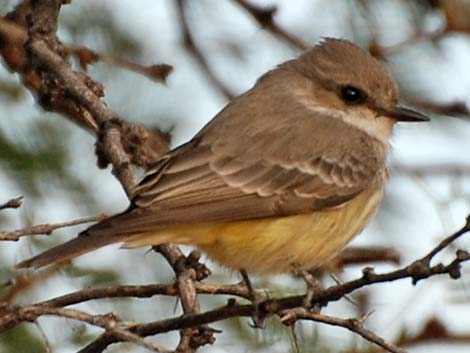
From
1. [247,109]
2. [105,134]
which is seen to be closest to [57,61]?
[105,134]

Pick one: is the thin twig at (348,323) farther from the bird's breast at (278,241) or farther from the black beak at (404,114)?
the black beak at (404,114)

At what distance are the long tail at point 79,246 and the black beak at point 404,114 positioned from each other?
1.76m

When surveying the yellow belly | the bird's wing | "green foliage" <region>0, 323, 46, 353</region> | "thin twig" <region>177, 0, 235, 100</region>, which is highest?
"thin twig" <region>177, 0, 235, 100</region>

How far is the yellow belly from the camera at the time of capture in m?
4.50

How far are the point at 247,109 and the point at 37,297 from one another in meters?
1.30

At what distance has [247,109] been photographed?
541 cm

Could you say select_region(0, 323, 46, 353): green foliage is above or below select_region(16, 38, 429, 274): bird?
below

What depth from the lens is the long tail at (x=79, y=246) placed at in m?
4.07

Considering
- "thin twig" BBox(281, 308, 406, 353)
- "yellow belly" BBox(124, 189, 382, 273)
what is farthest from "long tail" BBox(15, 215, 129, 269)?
"thin twig" BBox(281, 308, 406, 353)

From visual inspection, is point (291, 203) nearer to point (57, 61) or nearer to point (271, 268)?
point (271, 268)

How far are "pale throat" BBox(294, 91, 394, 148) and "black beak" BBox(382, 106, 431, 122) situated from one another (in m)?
0.05

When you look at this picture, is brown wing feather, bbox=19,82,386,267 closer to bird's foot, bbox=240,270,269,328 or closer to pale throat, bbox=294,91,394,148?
pale throat, bbox=294,91,394,148

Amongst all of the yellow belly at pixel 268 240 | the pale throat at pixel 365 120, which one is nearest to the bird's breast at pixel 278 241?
the yellow belly at pixel 268 240

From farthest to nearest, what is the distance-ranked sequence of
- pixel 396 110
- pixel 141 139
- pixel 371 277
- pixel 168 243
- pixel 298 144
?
A: pixel 396 110
pixel 298 144
pixel 141 139
pixel 168 243
pixel 371 277
